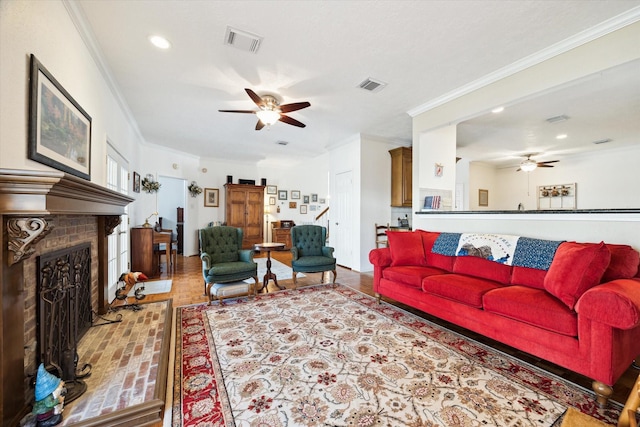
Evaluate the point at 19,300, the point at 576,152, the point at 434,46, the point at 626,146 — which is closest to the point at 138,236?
the point at 19,300

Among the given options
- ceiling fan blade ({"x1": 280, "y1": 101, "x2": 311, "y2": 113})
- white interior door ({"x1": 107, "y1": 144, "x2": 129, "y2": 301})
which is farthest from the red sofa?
white interior door ({"x1": 107, "y1": 144, "x2": 129, "y2": 301})

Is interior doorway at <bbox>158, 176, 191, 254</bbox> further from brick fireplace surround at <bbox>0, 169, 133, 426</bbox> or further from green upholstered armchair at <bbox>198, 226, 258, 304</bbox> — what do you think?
brick fireplace surround at <bbox>0, 169, 133, 426</bbox>

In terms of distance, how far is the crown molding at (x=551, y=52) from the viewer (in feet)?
7.01

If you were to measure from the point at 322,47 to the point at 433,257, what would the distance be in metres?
2.70

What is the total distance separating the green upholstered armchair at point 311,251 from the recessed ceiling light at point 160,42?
2.85 meters

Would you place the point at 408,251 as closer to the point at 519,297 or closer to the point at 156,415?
the point at 519,297

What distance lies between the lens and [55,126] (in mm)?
1785

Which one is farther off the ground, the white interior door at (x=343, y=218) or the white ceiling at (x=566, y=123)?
the white ceiling at (x=566, y=123)

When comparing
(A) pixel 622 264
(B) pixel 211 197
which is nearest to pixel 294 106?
(A) pixel 622 264

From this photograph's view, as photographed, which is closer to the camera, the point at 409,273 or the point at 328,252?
the point at 409,273

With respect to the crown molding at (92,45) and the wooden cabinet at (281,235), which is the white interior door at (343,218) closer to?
the wooden cabinet at (281,235)

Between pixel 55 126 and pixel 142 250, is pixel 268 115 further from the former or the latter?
pixel 142 250

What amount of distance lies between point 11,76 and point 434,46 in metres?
3.11

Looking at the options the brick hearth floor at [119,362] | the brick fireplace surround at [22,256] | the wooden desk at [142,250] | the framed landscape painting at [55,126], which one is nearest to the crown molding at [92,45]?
the framed landscape painting at [55,126]
